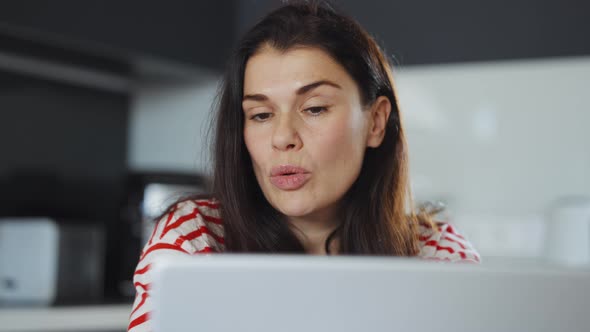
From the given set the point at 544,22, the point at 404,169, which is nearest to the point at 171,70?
the point at 544,22

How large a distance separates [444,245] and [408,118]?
1.47 meters

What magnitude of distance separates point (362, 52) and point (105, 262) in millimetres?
2080

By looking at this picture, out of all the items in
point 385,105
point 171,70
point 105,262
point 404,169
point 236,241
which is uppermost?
point 171,70

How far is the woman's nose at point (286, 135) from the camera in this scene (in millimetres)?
1066

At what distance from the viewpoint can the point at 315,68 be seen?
1.13 metres

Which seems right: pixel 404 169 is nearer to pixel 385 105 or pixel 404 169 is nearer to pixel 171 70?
pixel 385 105

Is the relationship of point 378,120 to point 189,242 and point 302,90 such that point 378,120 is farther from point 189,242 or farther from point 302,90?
point 189,242

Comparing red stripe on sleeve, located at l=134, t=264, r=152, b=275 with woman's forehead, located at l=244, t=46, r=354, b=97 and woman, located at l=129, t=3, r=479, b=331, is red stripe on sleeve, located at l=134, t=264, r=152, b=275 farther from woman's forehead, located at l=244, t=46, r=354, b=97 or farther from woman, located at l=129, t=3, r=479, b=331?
woman's forehead, located at l=244, t=46, r=354, b=97

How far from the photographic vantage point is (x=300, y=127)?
109 centimetres

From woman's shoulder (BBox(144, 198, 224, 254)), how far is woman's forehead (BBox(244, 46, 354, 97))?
19cm

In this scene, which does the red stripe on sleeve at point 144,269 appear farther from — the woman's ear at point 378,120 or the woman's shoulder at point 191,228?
the woman's ear at point 378,120

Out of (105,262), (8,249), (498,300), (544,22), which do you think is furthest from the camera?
(105,262)

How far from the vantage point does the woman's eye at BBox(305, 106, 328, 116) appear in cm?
110

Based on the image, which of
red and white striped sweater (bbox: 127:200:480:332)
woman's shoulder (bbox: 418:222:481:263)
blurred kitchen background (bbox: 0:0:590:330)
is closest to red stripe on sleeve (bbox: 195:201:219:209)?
red and white striped sweater (bbox: 127:200:480:332)
